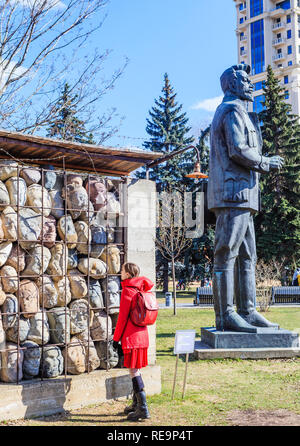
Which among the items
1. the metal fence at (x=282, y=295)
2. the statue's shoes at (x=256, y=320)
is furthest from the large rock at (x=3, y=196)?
the metal fence at (x=282, y=295)

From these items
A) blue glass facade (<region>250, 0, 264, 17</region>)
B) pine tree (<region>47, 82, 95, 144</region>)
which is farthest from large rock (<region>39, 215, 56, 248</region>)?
blue glass facade (<region>250, 0, 264, 17</region>)

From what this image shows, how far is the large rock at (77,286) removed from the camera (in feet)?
19.2

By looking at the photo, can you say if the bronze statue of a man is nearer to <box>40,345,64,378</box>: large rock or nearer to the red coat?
the red coat

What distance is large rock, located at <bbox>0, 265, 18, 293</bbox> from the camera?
5.32 m

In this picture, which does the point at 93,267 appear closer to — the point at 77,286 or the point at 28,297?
the point at 77,286

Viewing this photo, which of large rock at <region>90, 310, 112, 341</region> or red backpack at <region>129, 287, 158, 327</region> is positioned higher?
red backpack at <region>129, 287, 158, 327</region>

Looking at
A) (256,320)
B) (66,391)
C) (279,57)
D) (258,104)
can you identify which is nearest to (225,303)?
(256,320)

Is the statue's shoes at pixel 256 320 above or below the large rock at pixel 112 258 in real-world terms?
below

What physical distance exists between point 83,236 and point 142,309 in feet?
4.44

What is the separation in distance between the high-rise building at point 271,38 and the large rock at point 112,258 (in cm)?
6273

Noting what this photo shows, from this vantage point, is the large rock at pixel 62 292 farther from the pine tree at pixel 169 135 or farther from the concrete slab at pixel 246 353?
the pine tree at pixel 169 135

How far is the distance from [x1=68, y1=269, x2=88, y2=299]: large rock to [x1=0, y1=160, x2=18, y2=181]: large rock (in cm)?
130

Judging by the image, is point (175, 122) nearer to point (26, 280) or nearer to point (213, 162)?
point (213, 162)

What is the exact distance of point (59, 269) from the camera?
18.9 ft
